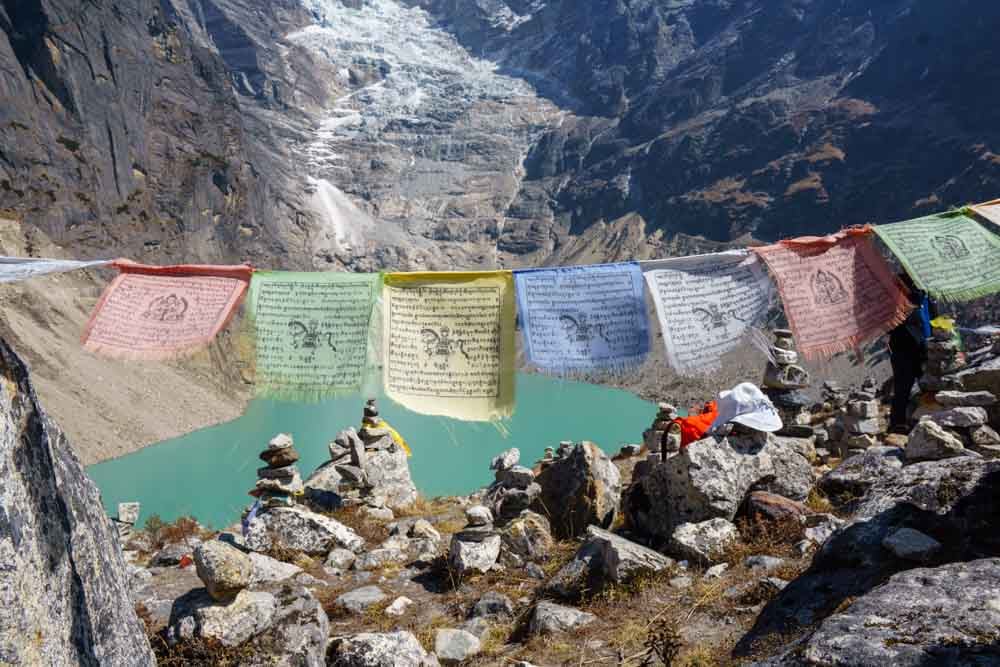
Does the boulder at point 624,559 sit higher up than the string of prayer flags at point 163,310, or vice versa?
the string of prayer flags at point 163,310

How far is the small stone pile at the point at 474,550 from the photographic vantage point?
651 centimetres

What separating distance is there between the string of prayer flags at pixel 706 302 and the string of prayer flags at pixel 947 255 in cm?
120

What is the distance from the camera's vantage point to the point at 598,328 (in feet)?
18.1

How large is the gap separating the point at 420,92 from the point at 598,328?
19195 centimetres

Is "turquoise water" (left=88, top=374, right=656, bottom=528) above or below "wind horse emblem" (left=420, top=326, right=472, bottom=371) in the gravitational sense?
below

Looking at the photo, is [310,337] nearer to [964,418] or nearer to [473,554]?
[473,554]

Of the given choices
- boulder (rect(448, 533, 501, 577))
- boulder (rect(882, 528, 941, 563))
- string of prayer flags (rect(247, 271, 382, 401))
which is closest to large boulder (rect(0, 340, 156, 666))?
string of prayer flags (rect(247, 271, 382, 401))

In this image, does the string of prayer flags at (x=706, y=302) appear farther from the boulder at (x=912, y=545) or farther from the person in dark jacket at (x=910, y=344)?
the person in dark jacket at (x=910, y=344)

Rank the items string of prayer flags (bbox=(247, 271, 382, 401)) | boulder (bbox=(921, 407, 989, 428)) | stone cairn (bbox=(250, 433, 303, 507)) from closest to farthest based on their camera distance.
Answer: string of prayer flags (bbox=(247, 271, 382, 401)) < boulder (bbox=(921, 407, 989, 428)) < stone cairn (bbox=(250, 433, 303, 507))

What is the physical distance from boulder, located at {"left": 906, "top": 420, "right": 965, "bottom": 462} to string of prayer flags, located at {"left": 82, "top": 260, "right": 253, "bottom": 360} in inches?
227

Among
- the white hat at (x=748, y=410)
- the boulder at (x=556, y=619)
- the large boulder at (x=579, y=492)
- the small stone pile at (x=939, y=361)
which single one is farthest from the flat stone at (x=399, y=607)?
the small stone pile at (x=939, y=361)

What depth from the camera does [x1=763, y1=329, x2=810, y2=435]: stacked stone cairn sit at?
31.1 ft

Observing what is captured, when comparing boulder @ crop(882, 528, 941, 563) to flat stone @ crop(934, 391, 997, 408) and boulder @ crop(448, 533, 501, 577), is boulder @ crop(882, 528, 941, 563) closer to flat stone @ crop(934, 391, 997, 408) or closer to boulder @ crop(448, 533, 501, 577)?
boulder @ crop(448, 533, 501, 577)

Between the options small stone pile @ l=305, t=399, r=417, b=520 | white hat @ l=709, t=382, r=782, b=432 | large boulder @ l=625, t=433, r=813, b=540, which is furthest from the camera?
small stone pile @ l=305, t=399, r=417, b=520
